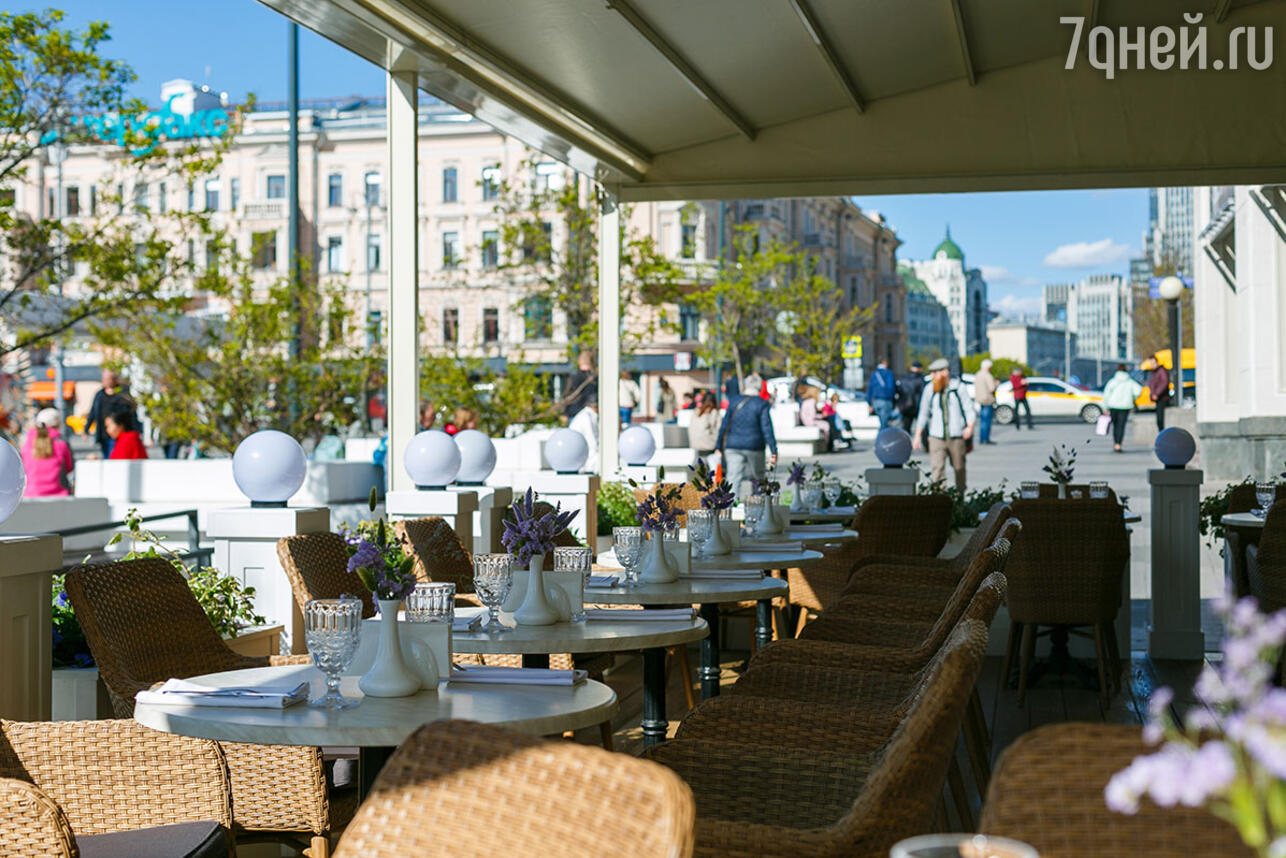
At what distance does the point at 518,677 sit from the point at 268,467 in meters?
2.58

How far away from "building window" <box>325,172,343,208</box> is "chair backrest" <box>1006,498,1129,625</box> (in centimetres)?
4506

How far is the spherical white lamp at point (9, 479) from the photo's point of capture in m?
3.54

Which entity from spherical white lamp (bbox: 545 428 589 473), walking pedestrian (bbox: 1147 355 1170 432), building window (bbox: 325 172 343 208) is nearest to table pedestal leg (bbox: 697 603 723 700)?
spherical white lamp (bbox: 545 428 589 473)

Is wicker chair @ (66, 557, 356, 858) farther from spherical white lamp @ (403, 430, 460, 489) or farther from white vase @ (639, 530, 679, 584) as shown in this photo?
spherical white lamp @ (403, 430, 460, 489)

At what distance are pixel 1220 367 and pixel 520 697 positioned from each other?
17.6 meters

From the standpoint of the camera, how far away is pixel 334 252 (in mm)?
50000

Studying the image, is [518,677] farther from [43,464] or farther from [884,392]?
[884,392]

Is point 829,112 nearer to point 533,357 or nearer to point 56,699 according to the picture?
point 56,699

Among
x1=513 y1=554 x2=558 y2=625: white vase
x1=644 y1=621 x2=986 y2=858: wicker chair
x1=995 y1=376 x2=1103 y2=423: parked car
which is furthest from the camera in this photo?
x1=995 y1=376 x2=1103 y2=423: parked car

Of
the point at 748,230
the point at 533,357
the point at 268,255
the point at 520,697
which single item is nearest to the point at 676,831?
the point at 520,697

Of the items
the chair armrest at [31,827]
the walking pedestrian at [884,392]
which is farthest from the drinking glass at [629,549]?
the walking pedestrian at [884,392]

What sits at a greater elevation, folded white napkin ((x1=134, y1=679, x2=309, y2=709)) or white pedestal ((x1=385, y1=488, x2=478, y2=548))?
white pedestal ((x1=385, y1=488, x2=478, y2=548))

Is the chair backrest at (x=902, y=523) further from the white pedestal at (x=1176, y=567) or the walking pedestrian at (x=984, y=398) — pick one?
the walking pedestrian at (x=984, y=398)

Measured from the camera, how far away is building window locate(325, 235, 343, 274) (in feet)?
163
